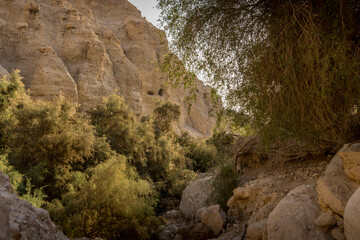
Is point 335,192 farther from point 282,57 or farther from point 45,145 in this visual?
point 45,145

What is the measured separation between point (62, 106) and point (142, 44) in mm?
23438

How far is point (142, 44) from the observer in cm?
3125

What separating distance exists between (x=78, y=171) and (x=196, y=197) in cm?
437

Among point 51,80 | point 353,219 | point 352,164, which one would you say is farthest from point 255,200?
point 51,80

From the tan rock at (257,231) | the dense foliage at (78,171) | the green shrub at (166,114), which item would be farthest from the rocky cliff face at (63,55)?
the tan rock at (257,231)

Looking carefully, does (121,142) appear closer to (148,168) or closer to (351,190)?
(148,168)

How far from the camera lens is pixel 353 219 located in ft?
8.88

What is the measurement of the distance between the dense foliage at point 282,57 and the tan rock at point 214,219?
2907mm

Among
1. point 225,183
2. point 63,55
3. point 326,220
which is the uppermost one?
point 63,55

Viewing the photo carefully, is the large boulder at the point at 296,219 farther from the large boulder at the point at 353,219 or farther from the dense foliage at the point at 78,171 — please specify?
the dense foliage at the point at 78,171

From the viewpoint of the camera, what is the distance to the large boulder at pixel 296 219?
360 cm

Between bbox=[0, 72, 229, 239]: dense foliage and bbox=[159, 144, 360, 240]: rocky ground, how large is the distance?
141 cm

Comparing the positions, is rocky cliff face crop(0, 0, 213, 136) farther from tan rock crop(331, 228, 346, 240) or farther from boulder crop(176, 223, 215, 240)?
tan rock crop(331, 228, 346, 240)

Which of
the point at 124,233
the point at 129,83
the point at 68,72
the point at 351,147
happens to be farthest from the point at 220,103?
the point at 129,83
